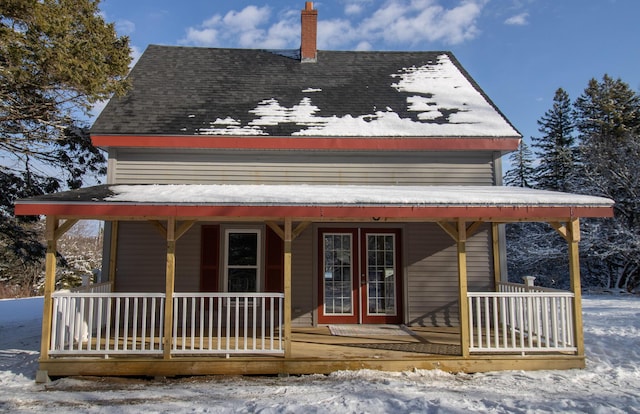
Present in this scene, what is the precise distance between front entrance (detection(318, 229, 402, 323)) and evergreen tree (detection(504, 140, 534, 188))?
86.2 ft

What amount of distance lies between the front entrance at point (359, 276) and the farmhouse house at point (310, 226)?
1.1 inches

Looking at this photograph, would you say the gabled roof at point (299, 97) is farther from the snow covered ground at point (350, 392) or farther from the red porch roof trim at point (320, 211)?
the snow covered ground at point (350, 392)

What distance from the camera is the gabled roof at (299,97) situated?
931 cm

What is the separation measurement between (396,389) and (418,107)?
258 inches

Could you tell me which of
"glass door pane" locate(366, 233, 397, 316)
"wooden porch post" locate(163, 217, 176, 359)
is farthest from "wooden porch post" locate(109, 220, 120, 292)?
"glass door pane" locate(366, 233, 397, 316)

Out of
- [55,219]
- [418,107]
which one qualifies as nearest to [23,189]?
[55,219]

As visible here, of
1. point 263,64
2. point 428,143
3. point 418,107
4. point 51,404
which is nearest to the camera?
point 51,404

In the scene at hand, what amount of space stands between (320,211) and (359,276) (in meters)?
3.16

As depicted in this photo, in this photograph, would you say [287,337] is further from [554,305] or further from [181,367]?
[554,305]

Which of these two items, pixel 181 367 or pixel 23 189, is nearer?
pixel 181 367

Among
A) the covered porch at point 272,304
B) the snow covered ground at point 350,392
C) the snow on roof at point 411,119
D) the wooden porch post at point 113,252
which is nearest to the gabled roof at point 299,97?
the snow on roof at point 411,119

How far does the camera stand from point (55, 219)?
6.65 metres

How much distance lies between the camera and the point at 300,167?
30.7ft

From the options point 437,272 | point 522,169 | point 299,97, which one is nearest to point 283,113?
point 299,97
